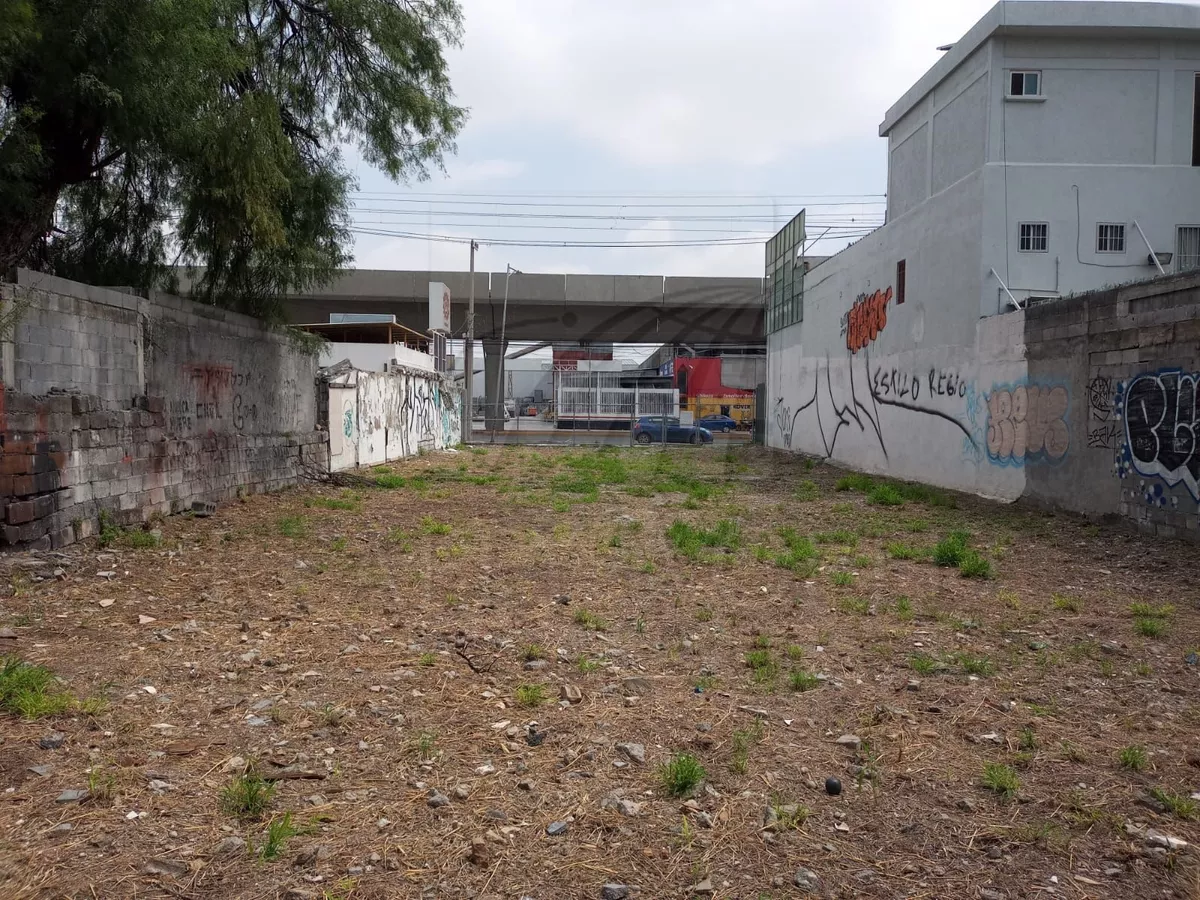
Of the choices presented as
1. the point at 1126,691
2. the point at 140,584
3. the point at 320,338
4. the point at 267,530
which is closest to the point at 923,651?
the point at 1126,691

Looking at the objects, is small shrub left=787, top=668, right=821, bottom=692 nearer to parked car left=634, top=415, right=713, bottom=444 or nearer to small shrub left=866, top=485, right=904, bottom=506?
small shrub left=866, top=485, right=904, bottom=506

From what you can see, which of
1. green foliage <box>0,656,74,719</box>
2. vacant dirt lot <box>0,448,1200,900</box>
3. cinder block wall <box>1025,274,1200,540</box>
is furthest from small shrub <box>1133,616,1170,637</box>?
green foliage <box>0,656,74,719</box>

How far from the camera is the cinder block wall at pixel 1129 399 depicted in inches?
393

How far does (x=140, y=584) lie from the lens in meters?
7.62

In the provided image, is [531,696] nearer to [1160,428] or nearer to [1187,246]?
[1160,428]

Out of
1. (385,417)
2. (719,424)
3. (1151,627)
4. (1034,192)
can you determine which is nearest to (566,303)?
(719,424)

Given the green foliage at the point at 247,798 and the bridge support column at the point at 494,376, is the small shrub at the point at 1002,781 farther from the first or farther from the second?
the bridge support column at the point at 494,376

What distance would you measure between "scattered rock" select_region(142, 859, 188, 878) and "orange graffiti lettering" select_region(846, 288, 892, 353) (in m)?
18.6

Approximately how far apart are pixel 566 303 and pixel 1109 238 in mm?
26696

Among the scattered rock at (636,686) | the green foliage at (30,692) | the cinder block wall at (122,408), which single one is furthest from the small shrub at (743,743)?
the cinder block wall at (122,408)

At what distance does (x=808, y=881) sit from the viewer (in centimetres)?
318

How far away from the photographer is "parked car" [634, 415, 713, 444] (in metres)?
38.7

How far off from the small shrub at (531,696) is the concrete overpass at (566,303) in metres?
34.6

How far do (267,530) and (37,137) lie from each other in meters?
4.80
